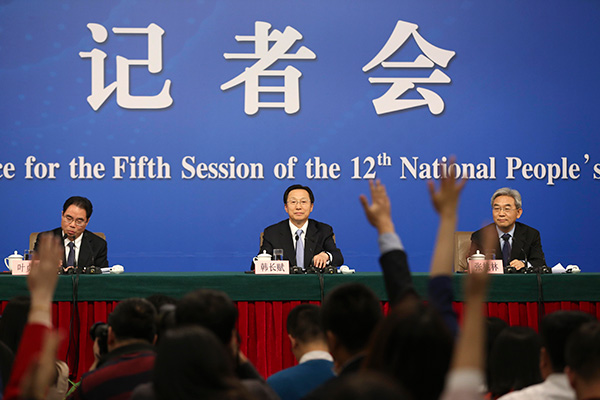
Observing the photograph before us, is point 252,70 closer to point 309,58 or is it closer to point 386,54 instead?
point 309,58

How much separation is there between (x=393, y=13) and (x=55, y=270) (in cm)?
438

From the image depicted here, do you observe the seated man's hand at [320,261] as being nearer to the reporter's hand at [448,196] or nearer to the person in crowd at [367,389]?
the reporter's hand at [448,196]

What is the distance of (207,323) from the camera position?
1.42 metres

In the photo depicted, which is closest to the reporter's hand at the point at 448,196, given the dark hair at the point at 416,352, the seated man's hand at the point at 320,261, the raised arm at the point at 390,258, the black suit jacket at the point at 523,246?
the raised arm at the point at 390,258

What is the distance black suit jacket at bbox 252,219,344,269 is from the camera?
429cm

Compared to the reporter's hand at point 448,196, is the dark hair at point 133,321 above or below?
below

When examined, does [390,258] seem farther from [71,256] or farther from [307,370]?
[71,256]

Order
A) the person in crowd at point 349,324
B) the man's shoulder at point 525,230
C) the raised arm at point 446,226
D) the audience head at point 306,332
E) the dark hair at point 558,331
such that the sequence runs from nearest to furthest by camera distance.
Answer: the raised arm at point 446,226, the person in crowd at point 349,324, the dark hair at point 558,331, the audience head at point 306,332, the man's shoulder at point 525,230

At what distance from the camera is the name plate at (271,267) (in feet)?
11.2

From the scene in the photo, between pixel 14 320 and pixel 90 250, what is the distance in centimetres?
206

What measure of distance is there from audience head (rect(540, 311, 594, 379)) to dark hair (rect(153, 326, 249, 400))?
0.86 meters

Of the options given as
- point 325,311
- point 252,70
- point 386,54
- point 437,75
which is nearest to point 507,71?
point 437,75

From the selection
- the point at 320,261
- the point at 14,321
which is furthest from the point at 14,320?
the point at 320,261

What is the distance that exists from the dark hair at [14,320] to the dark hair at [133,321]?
0.46 m
